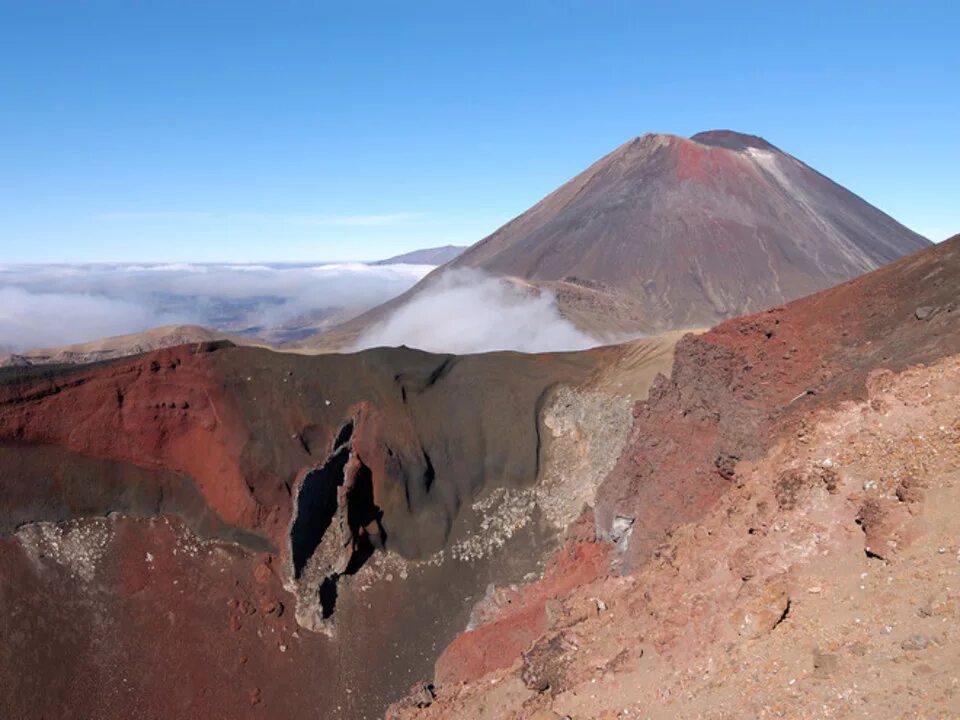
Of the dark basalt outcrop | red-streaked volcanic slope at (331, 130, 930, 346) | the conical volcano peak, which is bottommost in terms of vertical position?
the dark basalt outcrop

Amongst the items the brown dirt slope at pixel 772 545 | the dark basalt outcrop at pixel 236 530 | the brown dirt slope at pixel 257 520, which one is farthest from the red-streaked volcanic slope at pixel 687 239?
the brown dirt slope at pixel 772 545

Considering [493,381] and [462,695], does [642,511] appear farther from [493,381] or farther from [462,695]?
[493,381]

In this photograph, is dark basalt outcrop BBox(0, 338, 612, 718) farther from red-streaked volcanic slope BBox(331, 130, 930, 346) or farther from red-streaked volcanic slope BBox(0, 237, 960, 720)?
red-streaked volcanic slope BBox(331, 130, 930, 346)

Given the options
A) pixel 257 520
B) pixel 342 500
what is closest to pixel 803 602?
pixel 342 500

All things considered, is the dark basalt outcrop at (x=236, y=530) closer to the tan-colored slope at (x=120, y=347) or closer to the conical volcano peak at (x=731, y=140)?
the tan-colored slope at (x=120, y=347)

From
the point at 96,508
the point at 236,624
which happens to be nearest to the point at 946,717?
the point at 236,624

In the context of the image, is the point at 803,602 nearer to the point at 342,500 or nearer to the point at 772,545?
the point at 772,545

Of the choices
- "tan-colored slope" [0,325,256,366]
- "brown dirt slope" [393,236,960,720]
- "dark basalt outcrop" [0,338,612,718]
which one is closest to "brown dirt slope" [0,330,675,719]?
"dark basalt outcrop" [0,338,612,718]
